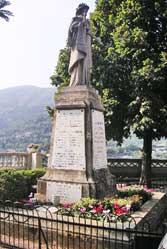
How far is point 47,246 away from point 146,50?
13.1m

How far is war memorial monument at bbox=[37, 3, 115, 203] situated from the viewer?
988cm

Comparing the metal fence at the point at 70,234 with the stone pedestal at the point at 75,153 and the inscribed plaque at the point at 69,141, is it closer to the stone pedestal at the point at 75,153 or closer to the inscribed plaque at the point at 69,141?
the stone pedestal at the point at 75,153

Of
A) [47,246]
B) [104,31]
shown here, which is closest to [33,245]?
[47,246]

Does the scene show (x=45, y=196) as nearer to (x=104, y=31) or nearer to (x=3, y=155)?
(x=3, y=155)

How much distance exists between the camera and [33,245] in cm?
745

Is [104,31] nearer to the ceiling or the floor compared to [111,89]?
nearer to the ceiling

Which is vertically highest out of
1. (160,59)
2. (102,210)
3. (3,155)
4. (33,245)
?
(160,59)

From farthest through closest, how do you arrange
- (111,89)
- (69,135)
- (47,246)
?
(111,89) → (69,135) → (47,246)

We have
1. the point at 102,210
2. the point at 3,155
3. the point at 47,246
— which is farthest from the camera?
the point at 3,155

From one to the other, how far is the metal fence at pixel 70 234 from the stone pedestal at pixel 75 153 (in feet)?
5.63

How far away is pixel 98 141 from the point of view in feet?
35.1

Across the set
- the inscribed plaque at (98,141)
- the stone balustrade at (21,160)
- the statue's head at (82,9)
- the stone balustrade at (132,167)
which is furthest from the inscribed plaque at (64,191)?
the stone balustrade at (132,167)

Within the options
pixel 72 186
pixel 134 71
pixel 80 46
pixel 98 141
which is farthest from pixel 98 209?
pixel 134 71

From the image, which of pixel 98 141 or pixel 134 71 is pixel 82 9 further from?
pixel 134 71
